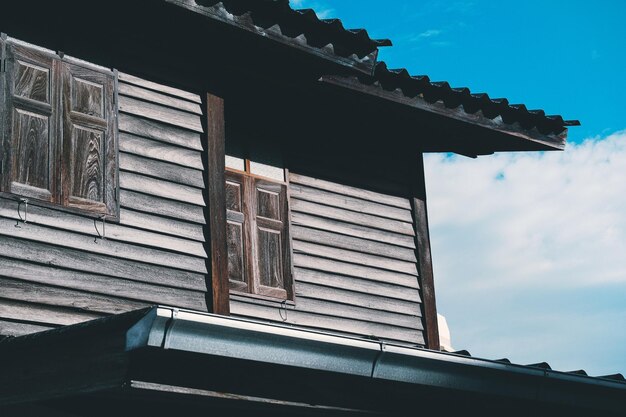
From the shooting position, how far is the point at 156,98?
8102mm

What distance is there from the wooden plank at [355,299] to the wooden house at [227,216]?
20 mm

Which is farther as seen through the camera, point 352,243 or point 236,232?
point 352,243

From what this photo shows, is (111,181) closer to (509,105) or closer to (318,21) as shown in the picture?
(318,21)

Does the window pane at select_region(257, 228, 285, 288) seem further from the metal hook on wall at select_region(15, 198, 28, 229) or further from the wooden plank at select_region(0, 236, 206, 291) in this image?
the metal hook on wall at select_region(15, 198, 28, 229)

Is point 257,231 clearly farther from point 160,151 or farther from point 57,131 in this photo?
point 57,131

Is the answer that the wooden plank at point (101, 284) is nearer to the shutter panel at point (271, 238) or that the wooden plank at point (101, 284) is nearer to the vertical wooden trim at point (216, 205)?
the vertical wooden trim at point (216, 205)

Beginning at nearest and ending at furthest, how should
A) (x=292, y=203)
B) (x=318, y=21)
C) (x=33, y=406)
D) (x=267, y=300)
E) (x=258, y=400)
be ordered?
(x=258, y=400) < (x=33, y=406) < (x=318, y=21) < (x=267, y=300) < (x=292, y=203)

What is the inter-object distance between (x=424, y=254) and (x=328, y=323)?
1.61 m

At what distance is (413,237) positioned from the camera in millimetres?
10289

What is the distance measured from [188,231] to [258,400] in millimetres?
2275

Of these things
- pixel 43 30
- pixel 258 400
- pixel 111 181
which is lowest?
pixel 258 400

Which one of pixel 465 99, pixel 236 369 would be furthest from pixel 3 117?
pixel 465 99

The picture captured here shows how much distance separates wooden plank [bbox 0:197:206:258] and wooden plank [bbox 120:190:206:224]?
→ 182 millimetres

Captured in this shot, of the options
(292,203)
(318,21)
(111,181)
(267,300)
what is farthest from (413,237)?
(111,181)
